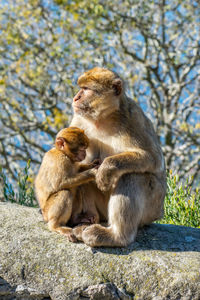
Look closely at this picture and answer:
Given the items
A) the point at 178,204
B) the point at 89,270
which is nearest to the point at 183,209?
the point at 178,204

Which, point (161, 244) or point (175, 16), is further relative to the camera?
point (175, 16)

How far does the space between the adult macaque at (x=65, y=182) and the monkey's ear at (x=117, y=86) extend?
20.1 inches

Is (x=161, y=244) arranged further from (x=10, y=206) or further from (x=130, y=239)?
(x=10, y=206)

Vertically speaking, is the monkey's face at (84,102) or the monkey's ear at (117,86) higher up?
the monkey's ear at (117,86)

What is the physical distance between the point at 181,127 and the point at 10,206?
309 inches

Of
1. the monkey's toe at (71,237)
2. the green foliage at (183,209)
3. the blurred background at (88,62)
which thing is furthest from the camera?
the blurred background at (88,62)

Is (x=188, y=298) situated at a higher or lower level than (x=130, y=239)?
lower

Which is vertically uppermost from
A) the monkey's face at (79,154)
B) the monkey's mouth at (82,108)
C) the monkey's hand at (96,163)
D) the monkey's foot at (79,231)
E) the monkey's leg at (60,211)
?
the monkey's mouth at (82,108)

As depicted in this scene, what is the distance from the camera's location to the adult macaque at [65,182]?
3.86 m

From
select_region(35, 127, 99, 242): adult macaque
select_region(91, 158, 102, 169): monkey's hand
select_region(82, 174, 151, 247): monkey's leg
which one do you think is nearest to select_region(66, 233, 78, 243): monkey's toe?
select_region(35, 127, 99, 242): adult macaque

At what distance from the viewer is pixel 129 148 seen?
13.3 feet

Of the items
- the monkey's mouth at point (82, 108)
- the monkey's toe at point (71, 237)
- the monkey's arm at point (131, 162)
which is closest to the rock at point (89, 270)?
the monkey's toe at point (71, 237)

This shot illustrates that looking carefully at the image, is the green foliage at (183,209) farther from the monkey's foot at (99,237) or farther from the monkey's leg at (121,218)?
the monkey's foot at (99,237)

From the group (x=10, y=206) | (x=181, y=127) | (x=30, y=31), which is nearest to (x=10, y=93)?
(x=30, y=31)
